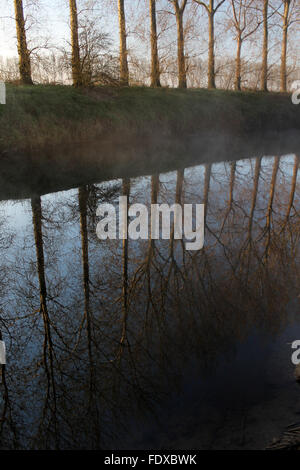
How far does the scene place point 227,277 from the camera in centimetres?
466

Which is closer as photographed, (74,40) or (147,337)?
(147,337)

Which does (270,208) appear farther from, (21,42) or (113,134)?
(21,42)

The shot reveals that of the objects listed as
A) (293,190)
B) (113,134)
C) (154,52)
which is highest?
(154,52)

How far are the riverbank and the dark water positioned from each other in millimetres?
4498

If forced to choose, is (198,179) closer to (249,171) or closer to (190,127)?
(249,171)

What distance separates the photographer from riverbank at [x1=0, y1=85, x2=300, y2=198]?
11.1 meters

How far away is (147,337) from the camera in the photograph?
341 centimetres

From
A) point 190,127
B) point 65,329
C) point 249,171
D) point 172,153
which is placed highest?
point 190,127

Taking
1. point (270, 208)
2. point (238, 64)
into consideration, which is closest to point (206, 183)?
point (270, 208)

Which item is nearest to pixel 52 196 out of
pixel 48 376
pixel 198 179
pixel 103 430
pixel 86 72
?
pixel 198 179

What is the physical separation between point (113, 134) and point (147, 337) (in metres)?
13.6

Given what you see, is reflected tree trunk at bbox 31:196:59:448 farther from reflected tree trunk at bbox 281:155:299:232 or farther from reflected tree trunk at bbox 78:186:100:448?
reflected tree trunk at bbox 281:155:299:232

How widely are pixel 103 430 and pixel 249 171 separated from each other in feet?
34.8

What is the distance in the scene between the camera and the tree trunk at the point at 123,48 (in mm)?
18330
